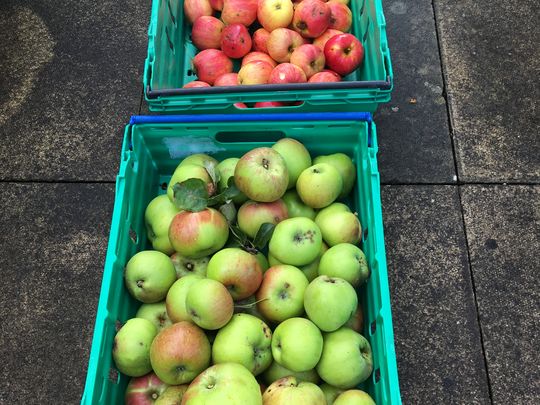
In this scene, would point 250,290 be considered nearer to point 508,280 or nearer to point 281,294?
point 281,294

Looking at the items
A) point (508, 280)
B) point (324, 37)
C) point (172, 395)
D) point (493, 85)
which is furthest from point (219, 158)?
point (493, 85)

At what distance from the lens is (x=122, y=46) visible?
10.8ft

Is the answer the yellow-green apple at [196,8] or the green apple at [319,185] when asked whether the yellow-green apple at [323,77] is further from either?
the yellow-green apple at [196,8]

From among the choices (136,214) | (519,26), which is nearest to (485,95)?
(519,26)

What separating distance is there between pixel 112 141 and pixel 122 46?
716mm

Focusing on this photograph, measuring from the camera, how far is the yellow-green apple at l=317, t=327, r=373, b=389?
5.71 ft

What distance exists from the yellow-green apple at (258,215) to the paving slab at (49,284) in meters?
0.95

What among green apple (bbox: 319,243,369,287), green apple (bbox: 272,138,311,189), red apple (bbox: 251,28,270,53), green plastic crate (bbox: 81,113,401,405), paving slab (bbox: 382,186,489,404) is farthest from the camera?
red apple (bbox: 251,28,270,53)

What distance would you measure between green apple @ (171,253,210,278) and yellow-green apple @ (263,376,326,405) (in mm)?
524

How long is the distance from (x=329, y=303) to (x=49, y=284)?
1.55 m

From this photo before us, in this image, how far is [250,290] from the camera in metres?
1.85

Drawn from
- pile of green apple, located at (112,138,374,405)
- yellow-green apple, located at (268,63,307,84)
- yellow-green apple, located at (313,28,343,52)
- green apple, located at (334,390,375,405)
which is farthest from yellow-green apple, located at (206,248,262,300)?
yellow-green apple, located at (313,28,343,52)

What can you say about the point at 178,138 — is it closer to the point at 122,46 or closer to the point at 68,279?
the point at 68,279

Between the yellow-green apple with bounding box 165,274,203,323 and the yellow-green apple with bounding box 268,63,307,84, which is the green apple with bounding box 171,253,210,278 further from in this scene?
the yellow-green apple with bounding box 268,63,307,84
